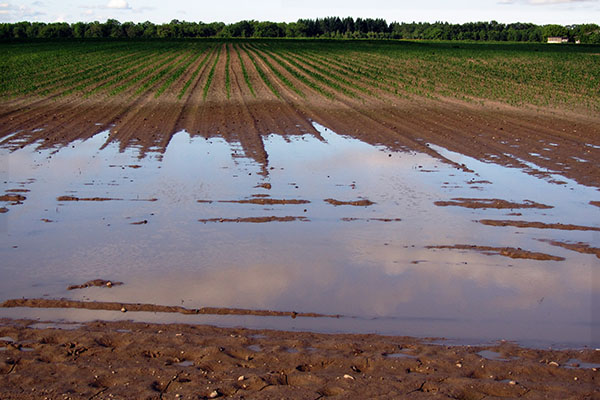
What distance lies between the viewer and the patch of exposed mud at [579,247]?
31.7 feet

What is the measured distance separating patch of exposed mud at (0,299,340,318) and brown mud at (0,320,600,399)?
1.63ft

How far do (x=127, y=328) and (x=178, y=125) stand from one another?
15.3 metres

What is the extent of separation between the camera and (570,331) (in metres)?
7.11

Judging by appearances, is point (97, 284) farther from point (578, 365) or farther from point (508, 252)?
point (508, 252)

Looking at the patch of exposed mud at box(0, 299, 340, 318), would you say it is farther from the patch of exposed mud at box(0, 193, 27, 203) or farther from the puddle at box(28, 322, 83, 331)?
the patch of exposed mud at box(0, 193, 27, 203)

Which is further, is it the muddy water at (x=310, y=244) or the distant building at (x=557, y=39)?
the distant building at (x=557, y=39)

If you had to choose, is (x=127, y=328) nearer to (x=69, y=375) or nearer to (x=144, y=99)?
(x=69, y=375)

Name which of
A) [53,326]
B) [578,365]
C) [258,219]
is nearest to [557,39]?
[258,219]

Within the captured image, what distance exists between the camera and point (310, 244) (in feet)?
32.9

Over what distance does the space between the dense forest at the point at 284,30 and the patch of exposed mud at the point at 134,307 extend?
136568 mm

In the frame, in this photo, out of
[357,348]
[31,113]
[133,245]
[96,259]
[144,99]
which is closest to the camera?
[357,348]

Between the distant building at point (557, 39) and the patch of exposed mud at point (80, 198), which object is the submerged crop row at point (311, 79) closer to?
the patch of exposed mud at point (80, 198)

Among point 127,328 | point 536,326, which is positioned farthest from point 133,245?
point 536,326

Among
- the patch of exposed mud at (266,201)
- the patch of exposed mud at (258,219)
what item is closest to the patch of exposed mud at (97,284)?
the patch of exposed mud at (258,219)
